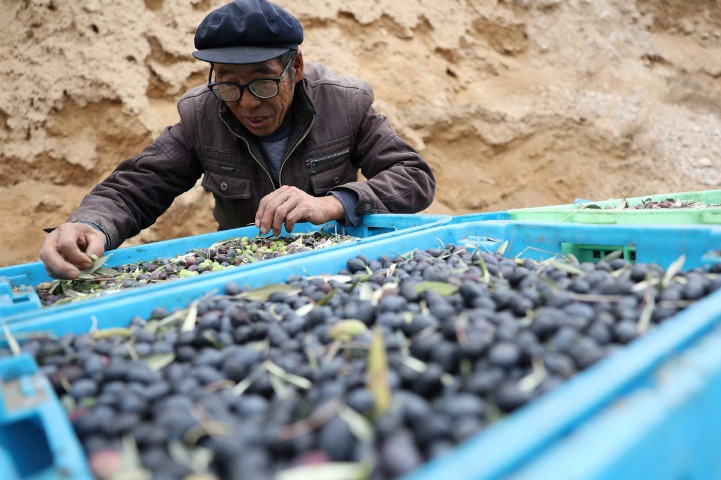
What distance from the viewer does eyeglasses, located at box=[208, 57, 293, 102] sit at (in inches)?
90.4

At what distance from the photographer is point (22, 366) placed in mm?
822

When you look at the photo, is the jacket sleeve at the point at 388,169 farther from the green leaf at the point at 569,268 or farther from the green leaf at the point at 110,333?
the green leaf at the point at 110,333

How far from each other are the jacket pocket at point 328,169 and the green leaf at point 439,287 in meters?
1.61

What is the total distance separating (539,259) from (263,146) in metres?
1.58

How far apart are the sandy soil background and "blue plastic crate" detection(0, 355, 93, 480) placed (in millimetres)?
4360

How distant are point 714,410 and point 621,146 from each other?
7029 millimetres

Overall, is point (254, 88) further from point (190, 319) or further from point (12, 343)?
point (12, 343)

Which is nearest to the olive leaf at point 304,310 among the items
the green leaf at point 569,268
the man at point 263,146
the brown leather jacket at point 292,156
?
the green leaf at point 569,268

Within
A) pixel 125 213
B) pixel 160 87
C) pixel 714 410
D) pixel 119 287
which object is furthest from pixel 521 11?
pixel 714 410

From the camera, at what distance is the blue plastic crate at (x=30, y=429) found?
64 cm

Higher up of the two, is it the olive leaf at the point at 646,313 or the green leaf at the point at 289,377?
the olive leaf at the point at 646,313

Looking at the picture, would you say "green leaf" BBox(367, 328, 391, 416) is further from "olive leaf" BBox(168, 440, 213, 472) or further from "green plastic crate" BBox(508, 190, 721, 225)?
"green plastic crate" BBox(508, 190, 721, 225)

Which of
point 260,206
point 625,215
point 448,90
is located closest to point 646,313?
point 625,215

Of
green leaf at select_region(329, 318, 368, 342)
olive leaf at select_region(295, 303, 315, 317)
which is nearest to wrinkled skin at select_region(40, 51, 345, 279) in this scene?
olive leaf at select_region(295, 303, 315, 317)
